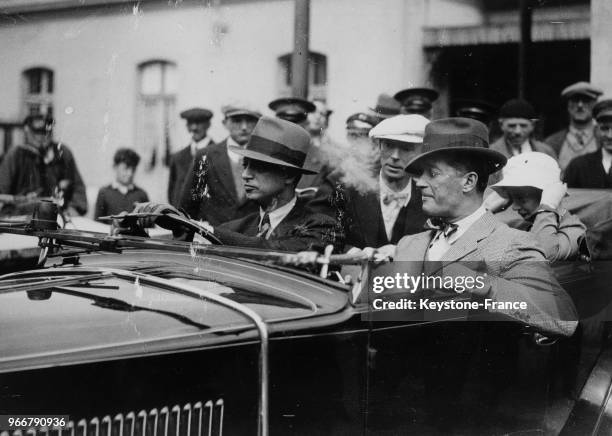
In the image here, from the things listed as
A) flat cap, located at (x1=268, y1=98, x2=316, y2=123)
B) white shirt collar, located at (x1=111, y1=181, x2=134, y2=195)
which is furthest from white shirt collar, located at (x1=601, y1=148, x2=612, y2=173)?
white shirt collar, located at (x1=111, y1=181, x2=134, y2=195)

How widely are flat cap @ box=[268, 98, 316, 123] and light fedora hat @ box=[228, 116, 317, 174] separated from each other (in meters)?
0.65

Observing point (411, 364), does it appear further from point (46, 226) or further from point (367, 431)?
point (46, 226)

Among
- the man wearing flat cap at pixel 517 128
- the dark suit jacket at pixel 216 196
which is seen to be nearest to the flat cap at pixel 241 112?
the dark suit jacket at pixel 216 196

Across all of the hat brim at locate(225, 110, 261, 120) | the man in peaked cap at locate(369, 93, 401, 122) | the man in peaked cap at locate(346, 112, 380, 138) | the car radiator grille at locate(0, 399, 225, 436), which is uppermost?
the hat brim at locate(225, 110, 261, 120)

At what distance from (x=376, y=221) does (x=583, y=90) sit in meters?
1.54

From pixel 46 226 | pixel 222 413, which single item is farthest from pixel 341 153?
pixel 222 413

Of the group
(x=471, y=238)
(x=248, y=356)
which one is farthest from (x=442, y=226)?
(x=248, y=356)

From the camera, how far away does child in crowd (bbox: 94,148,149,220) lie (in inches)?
136

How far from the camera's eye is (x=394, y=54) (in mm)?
3250

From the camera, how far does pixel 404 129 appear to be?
106 inches

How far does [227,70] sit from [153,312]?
2317mm

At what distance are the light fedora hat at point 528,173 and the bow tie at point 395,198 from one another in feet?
1.05

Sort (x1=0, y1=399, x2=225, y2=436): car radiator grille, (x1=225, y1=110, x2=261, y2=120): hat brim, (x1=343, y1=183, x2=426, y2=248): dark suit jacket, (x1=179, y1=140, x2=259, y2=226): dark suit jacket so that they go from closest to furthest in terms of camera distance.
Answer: (x1=0, y1=399, x2=225, y2=436): car radiator grille
(x1=343, y1=183, x2=426, y2=248): dark suit jacket
(x1=179, y1=140, x2=259, y2=226): dark suit jacket
(x1=225, y1=110, x2=261, y2=120): hat brim

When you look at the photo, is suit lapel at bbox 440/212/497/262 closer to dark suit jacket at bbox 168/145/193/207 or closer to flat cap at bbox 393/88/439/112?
flat cap at bbox 393/88/439/112
